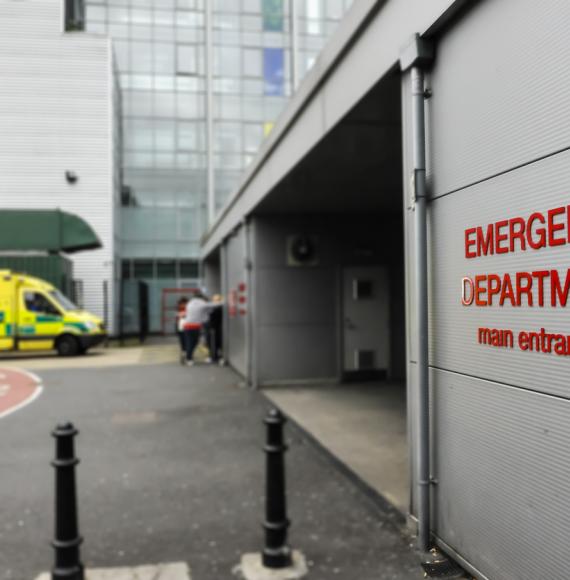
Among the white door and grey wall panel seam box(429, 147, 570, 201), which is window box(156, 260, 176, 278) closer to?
the white door

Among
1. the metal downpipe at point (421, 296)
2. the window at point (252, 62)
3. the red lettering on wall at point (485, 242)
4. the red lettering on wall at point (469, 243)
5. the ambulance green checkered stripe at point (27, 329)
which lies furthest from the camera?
the window at point (252, 62)

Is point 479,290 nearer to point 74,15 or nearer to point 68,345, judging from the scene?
point 68,345

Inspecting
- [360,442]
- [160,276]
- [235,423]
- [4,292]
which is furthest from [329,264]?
[160,276]

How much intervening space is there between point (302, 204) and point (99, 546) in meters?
7.12

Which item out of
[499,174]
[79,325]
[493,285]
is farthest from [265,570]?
[79,325]

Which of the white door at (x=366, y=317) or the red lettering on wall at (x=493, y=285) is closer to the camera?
the red lettering on wall at (x=493, y=285)

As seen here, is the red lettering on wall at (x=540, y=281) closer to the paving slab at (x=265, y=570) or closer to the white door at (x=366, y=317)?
the paving slab at (x=265, y=570)

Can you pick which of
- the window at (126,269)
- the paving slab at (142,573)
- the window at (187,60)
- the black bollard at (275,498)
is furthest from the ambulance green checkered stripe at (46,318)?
the window at (187,60)

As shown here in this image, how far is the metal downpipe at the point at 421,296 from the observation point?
3471 mm

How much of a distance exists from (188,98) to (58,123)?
9210 millimetres

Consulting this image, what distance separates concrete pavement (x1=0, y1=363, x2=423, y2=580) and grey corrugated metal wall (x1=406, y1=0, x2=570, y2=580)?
1.07 m

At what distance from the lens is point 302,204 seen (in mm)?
10445

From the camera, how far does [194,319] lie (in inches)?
612

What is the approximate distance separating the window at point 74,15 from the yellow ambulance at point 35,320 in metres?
14.7
